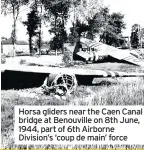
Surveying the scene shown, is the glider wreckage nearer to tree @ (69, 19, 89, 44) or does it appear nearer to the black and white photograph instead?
the black and white photograph

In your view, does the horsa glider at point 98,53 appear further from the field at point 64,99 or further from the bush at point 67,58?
the field at point 64,99

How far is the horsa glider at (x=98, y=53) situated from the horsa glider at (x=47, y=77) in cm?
555

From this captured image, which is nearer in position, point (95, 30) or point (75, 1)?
point (95, 30)

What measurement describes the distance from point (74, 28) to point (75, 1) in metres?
5.03

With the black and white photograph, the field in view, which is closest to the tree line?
the black and white photograph

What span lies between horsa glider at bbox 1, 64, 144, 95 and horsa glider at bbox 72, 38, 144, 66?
18.2ft

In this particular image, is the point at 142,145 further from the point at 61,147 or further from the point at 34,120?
the point at 34,120

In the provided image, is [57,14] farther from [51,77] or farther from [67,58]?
[51,77]

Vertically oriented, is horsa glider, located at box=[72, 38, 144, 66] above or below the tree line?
below

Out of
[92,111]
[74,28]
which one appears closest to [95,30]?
[74,28]

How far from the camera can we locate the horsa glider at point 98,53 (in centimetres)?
1505

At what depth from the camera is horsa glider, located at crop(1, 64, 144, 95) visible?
8258 mm

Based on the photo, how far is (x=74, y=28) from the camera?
538 inches

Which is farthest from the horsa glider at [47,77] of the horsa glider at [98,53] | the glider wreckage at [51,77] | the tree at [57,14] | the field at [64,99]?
the tree at [57,14]
